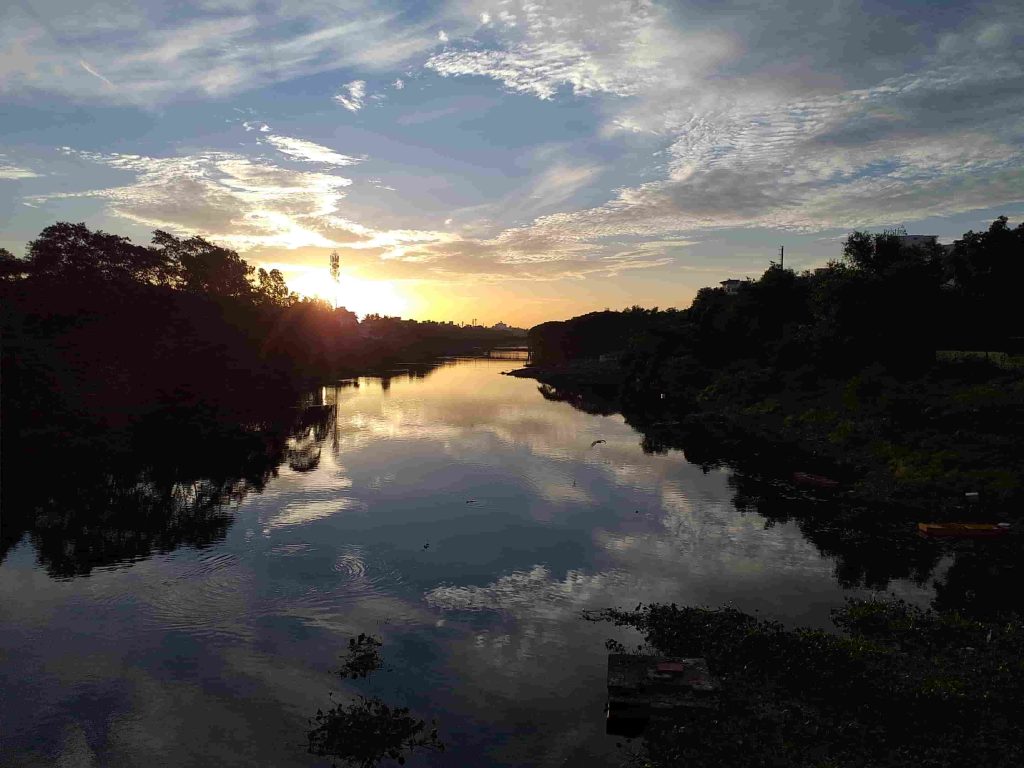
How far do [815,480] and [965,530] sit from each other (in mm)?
14182

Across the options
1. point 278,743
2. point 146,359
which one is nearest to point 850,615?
point 278,743

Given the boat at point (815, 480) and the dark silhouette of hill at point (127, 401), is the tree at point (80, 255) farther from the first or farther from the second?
the boat at point (815, 480)

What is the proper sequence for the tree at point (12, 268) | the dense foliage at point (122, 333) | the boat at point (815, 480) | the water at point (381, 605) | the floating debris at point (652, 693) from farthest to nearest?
the tree at point (12, 268)
the dense foliage at point (122, 333)
the boat at point (815, 480)
the water at point (381, 605)
the floating debris at point (652, 693)

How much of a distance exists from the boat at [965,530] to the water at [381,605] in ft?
25.7

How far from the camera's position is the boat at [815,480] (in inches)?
2019

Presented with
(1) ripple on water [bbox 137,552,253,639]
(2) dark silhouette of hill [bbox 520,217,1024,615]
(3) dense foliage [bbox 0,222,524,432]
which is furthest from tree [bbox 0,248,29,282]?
(2) dark silhouette of hill [bbox 520,217,1024,615]

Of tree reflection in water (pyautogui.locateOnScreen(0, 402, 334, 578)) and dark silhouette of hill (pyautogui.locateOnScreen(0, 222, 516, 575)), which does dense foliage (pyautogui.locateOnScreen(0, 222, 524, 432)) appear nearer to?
dark silhouette of hill (pyautogui.locateOnScreen(0, 222, 516, 575))

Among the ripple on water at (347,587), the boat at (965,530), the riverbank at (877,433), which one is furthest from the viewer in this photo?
the riverbank at (877,433)

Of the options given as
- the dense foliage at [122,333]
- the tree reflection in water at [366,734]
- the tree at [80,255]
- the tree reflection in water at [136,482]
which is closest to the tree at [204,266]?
the dense foliage at [122,333]

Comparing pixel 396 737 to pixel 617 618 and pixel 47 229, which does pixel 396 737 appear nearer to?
pixel 617 618

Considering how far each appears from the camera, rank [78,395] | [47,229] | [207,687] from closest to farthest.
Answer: [207,687] < [78,395] < [47,229]

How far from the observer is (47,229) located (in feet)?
308

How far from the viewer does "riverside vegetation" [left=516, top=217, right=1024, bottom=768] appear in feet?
64.1

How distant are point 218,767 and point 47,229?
102349 millimetres
